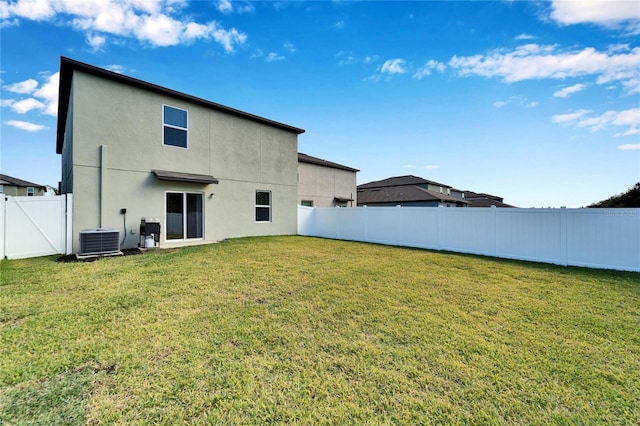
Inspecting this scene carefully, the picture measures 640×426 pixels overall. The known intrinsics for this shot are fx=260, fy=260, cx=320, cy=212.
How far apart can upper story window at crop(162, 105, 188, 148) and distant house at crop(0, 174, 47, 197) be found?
35.1 metres

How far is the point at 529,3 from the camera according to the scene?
8.05 m

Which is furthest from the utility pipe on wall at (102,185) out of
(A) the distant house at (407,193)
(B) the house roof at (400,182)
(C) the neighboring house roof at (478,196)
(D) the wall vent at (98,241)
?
(C) the neighboring house roof at (478,196)

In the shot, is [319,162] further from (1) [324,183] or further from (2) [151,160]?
(2) [151,160]

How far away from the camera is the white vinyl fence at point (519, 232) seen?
710 cm

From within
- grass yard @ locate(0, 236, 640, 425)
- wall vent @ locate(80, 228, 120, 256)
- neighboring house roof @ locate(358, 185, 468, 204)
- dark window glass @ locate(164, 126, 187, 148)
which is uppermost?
dark window glass @ locate(164, 126, 187, 148)

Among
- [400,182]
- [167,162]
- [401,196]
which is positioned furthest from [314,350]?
[400,182]

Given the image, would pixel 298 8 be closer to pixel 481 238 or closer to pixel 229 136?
pixel 229 136

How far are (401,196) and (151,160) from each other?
26.3 meters

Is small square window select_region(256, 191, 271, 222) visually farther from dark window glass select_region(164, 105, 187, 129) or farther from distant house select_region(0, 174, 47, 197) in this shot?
distant house select_region(0, 174, 47, 197)

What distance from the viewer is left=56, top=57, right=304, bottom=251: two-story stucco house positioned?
8797 millimetres

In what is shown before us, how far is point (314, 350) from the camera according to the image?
Result: 9.77 feet

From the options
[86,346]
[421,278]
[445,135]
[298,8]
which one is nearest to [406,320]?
[421,278]

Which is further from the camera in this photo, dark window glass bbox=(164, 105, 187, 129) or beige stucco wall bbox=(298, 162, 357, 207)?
beige stucco wall bbox=(298, 162, 357, 207)

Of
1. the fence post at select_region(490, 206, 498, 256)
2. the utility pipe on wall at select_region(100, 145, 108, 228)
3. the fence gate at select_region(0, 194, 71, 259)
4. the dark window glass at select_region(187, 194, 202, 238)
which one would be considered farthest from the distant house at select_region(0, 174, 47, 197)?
the fence post at select_region(490, 206, 498, 256)
